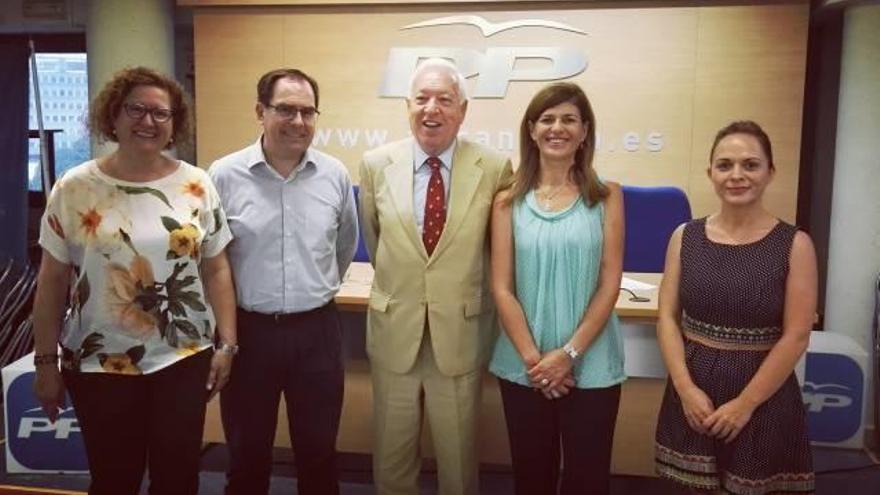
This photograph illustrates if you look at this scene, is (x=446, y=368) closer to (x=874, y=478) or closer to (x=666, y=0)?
(x=874, y=478)

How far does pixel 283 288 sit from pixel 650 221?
2369 millimetres

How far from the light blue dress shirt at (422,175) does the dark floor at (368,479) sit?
144 centimetres

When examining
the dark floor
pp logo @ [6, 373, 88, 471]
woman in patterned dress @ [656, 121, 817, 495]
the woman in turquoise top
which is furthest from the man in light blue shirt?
pp logo @ [6, 373, 88, 471]

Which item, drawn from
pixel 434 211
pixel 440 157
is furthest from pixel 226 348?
pixel 440 157

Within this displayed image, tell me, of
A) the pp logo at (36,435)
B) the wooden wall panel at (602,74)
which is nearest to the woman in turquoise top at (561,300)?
the pp logo at (36,435)

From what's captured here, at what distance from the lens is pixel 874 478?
335 cm

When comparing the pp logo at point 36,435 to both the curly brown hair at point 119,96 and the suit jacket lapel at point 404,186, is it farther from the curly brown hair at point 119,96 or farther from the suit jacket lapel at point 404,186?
the suit jacket lapel at point 404,186

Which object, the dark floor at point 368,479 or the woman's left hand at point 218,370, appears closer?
the woman's left hand at point 218,370

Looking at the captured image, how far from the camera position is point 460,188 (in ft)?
7.07

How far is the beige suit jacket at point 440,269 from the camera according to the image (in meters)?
2.13

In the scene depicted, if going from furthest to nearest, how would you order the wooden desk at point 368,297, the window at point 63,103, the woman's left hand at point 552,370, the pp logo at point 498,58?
the window at point 63,103, the pp logo at point 498,58, the wooden desk at point 368,297, the woman's left hand at point 552,370

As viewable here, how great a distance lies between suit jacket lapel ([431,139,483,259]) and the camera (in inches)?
83.6

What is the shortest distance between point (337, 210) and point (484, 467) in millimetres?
1545

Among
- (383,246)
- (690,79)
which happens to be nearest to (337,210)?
(383,246)
